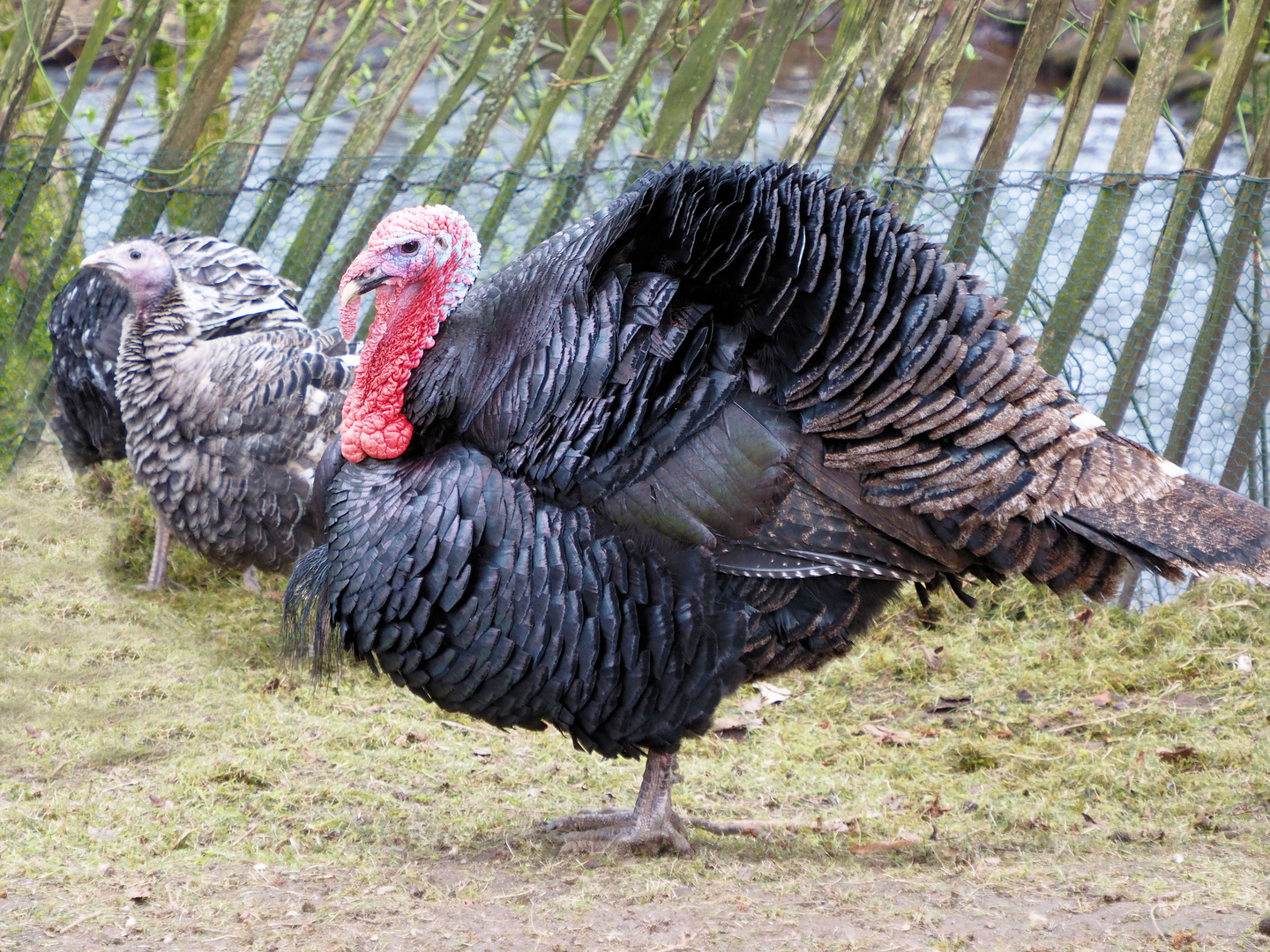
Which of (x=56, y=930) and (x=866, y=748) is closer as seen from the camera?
(x=56, y=930)

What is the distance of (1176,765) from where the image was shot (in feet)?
12.9

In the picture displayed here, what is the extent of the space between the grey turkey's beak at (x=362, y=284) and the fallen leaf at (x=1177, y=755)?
272 cm

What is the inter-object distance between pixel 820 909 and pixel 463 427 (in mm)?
1431

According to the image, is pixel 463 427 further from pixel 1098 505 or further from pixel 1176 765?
pixel 1176 765

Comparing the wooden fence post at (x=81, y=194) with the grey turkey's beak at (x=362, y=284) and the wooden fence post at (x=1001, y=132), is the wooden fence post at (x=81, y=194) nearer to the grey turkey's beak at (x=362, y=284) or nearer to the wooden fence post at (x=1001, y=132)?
the grey turkey's beak at (x=362, y=284)

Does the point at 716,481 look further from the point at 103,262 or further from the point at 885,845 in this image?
the point at 103,262

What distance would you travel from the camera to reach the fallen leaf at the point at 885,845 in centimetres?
338

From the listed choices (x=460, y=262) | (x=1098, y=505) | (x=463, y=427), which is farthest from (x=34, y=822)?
(x=1098, y=505)

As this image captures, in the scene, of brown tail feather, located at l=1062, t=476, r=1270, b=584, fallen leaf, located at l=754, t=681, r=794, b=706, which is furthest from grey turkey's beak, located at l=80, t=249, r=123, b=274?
brown tail feather, located at l=1062, t=476, r=1270, b=584

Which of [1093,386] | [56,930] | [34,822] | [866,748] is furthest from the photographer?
[1093,386]

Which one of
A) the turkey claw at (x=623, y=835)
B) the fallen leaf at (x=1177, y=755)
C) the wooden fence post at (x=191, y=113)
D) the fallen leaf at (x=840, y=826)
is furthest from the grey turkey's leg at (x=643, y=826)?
the wooden fence post at (x=191, y=113)

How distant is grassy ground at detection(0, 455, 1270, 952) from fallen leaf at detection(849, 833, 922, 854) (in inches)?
0.6

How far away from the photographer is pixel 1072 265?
4.86 m

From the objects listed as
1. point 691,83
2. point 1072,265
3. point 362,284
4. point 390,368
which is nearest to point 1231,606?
point 1072,265
